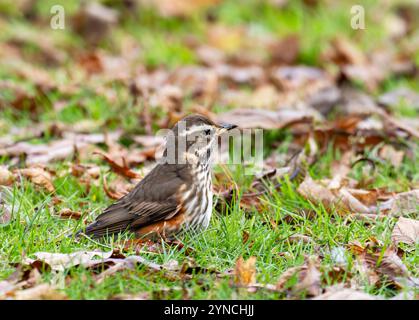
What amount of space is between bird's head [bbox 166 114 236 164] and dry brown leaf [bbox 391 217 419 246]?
1419 millimetres

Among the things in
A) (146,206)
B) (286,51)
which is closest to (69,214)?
(146,206)

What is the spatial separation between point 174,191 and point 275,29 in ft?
25.9

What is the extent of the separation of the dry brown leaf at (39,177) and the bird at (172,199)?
3.11ft

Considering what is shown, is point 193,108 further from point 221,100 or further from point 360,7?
point 360,7

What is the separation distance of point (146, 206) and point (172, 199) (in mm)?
182

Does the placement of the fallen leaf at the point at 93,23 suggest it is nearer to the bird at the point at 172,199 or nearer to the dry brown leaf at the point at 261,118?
the dry brown leaf at the point at 261,118

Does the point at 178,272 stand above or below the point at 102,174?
below

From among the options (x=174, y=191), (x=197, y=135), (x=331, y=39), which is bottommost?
(x=174, y=191)

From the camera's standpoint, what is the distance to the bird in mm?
5660

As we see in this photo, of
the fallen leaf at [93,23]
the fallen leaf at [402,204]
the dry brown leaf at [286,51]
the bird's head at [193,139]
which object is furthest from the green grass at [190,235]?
the dry brown leaf at [286,51]

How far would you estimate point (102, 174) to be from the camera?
22.0 feet

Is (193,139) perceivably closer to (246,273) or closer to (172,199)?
(172,199)

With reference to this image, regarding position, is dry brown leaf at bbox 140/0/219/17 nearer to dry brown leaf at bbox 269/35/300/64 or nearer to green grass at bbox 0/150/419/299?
dry brown leaf at bbox 269/35/300/64

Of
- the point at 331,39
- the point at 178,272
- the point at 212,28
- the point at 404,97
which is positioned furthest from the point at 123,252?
the point at 212,28
